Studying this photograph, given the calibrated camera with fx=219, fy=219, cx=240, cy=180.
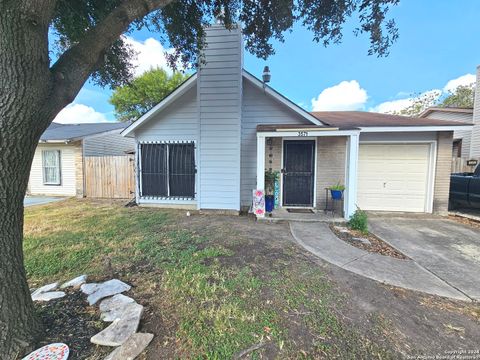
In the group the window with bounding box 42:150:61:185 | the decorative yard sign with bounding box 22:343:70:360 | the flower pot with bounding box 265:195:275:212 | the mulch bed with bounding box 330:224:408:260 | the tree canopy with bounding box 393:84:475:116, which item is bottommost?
the mulch bed with bounding box 330:224:408:260

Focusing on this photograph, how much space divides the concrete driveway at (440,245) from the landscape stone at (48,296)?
16.0 ft

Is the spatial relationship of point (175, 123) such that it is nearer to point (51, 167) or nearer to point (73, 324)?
point (73, 324)

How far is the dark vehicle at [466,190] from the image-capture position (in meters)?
6.35

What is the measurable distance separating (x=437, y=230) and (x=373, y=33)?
4.83 meters

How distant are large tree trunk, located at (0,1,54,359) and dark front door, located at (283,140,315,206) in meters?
5.97

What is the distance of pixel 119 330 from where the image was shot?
1.94 m

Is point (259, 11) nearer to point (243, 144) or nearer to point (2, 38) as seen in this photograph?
point (243, 144)

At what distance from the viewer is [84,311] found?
2.29 metres

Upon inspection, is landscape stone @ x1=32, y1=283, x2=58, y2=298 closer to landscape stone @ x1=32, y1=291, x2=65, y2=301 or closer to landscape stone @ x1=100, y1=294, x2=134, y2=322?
landscape stone @ x1=32, y1=291, x2=65, y2=301

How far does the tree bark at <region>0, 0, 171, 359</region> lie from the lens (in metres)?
1.57

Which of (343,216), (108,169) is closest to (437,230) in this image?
(343,216)

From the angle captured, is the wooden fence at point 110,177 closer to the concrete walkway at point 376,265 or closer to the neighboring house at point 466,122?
the concrete walkway at point 376,265

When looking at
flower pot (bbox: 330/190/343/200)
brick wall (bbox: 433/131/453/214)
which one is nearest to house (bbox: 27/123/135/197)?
flower pot (bbox: 330/190/343/200)

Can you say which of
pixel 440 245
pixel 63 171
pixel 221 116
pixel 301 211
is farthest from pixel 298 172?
pixel 63 171
